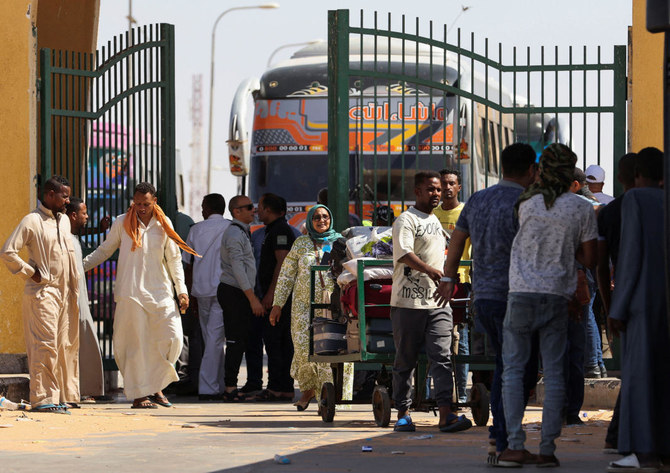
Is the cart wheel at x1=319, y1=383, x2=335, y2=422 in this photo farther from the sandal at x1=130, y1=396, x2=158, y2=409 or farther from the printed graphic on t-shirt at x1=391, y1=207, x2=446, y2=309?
the sandal at x1=130, y1=396, x2=158, y2=409

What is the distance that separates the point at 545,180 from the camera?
7602 millimetres

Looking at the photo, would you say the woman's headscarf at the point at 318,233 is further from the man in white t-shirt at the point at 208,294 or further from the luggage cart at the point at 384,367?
the man in white t-shirt at the point at 208,294

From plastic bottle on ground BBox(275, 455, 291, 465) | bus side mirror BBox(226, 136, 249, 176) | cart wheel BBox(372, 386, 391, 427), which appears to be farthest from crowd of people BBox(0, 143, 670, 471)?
bus side mirror BBox(226, 136, 249, 176)

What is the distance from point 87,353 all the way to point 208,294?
1466 millimetres

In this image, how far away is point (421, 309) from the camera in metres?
9.57

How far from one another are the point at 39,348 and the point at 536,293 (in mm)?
5102

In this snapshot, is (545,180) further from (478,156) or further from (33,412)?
(478,156)

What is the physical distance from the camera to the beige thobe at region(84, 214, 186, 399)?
12.1 m

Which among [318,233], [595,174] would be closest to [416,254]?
[318,233]

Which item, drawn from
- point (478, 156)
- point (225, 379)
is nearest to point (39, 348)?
point (225, 379)

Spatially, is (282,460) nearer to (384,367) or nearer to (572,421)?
(384,367)

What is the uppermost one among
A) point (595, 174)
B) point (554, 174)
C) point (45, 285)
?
point (595, 174)

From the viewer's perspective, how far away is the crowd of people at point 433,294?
7359 millimetres

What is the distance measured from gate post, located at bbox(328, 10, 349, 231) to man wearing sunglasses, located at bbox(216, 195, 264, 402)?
1.52m
